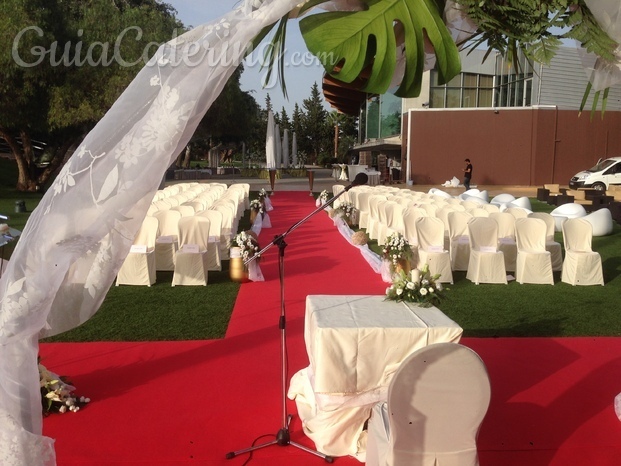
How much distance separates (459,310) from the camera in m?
7.95

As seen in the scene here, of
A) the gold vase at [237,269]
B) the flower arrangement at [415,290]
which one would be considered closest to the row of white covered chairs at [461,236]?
the gold vase at [237,269]

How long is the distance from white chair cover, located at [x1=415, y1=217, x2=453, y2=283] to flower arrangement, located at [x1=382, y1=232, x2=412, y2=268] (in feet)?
1.51

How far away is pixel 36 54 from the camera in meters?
24.2

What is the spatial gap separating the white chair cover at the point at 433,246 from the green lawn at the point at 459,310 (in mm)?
326

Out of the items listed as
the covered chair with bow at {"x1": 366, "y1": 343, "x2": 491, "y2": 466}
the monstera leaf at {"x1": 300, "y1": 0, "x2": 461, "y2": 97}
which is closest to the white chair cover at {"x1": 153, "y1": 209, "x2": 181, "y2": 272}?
the covered chair with bow at {"x1": 366, "y1": 343, "x2": 491, "y2": 466}

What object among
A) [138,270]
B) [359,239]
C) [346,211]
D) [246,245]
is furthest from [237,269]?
[346,211]

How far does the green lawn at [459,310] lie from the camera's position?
22.7 ft

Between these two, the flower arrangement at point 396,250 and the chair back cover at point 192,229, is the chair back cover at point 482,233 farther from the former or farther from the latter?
the chair back cover at point 192,229

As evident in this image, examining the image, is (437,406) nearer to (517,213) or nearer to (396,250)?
(396,250)

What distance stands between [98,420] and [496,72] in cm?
3561

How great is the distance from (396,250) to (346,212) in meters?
7.19

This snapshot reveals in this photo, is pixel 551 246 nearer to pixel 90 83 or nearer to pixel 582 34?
pixel 582 34

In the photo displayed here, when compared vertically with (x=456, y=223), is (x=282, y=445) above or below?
below

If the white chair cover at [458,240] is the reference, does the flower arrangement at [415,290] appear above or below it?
above
